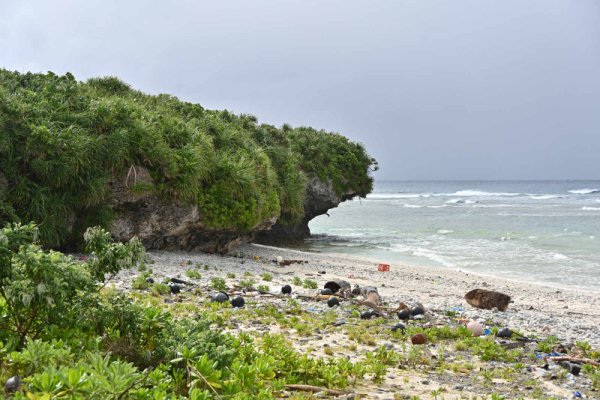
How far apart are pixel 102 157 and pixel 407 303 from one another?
8.45m

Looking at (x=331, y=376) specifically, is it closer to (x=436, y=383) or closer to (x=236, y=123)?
(x=436, y=383)

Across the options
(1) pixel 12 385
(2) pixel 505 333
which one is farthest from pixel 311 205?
(1) pixel 12 385

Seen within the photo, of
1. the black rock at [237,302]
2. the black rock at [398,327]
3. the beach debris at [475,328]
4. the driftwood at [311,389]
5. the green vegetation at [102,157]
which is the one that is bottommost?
the beach debris at [475,328]

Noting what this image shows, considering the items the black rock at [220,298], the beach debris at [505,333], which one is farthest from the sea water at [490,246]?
the black rock at [220,298]

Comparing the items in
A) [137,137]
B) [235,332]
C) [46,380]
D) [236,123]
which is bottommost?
[235,332]

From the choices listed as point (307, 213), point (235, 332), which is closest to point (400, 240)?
point (307, 213)

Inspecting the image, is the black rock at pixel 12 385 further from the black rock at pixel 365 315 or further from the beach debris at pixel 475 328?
the beach debris at pixel 475 328

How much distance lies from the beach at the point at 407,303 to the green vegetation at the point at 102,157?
1922mm

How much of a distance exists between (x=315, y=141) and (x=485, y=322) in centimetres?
2202

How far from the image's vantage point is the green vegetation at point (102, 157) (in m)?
11.8

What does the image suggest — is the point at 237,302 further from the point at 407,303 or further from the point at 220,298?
the point at 407,303

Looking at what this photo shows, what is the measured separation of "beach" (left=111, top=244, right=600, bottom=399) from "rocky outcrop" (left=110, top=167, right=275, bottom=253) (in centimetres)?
54

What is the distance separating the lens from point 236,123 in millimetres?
23344

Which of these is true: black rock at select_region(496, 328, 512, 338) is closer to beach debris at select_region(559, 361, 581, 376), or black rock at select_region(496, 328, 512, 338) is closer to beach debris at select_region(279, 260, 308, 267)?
beach debris at select_region(559, 361, 581, 376)
